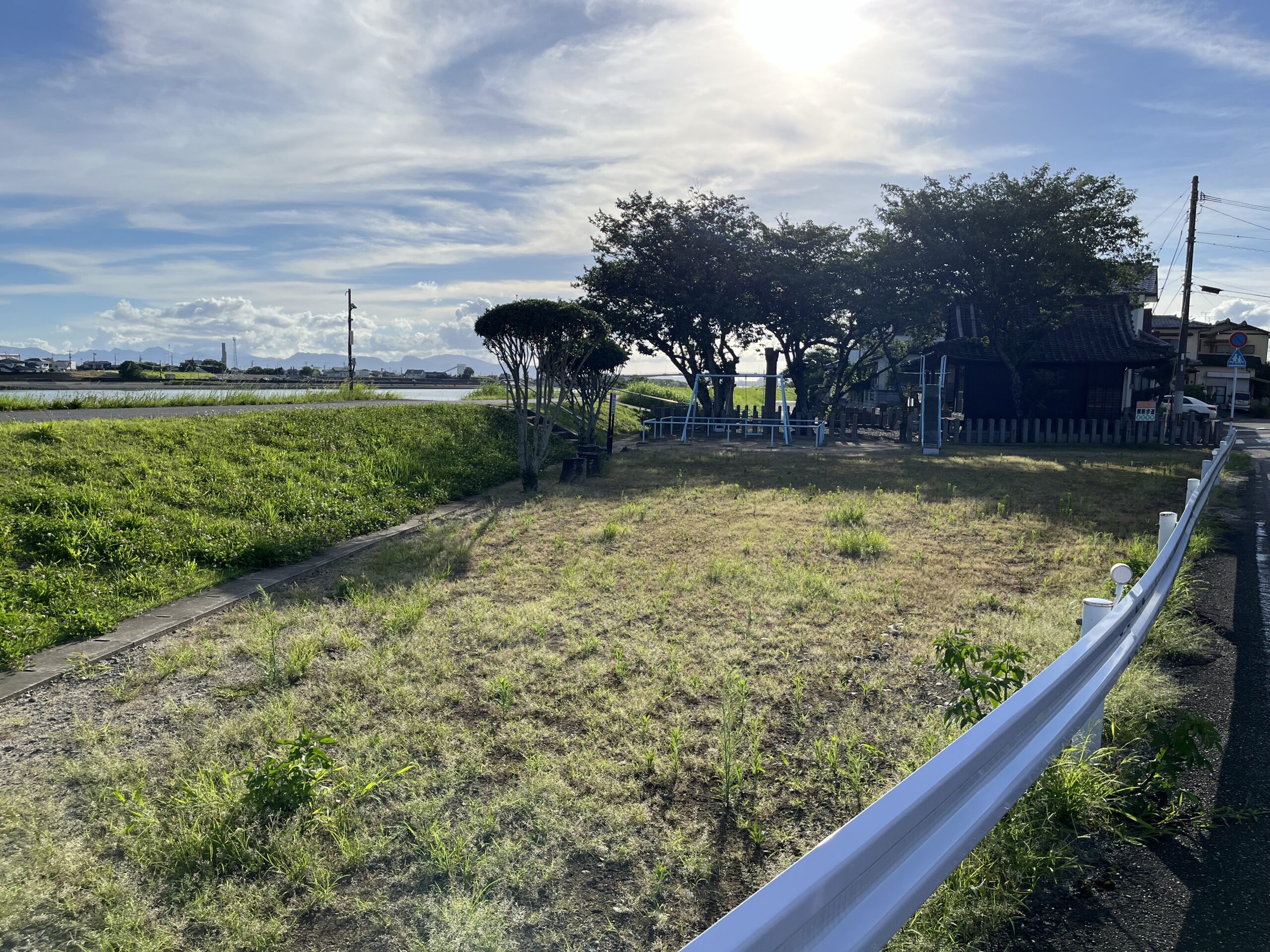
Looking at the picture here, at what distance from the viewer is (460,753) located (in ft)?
12.5

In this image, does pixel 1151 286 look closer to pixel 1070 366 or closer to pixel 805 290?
pixel 1070 366

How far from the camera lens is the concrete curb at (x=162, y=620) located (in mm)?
4988

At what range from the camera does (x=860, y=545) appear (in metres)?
8.24

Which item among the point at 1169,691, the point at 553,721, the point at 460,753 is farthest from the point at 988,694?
the point at 460,753

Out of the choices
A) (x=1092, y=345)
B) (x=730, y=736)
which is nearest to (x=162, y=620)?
(x=730, y=736)

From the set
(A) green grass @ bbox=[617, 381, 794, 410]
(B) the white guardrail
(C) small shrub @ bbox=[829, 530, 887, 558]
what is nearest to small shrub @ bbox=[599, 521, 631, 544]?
(C) small shrub @ bbox=[829, 530, 887, 558]

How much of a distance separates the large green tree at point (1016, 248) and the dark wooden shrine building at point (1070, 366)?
2.27 feet

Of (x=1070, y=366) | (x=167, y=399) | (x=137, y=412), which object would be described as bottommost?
(x=137, y=412)

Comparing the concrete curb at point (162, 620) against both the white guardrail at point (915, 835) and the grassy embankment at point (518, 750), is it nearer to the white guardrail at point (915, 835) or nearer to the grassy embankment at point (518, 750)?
the grassy embankment at point (518, 750)

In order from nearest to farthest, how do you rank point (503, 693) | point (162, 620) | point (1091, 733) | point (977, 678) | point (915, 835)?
point (915, 835) < point (1091, 733) < point (977, 678) < point (503, 693) < point (162, 620)

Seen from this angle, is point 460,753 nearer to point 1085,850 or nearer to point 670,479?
point 1085,850

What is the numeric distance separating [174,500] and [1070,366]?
92.0ft

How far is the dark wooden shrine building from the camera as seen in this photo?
26828 millimetres

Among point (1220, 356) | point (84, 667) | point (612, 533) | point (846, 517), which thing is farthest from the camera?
point (1220, 356)
